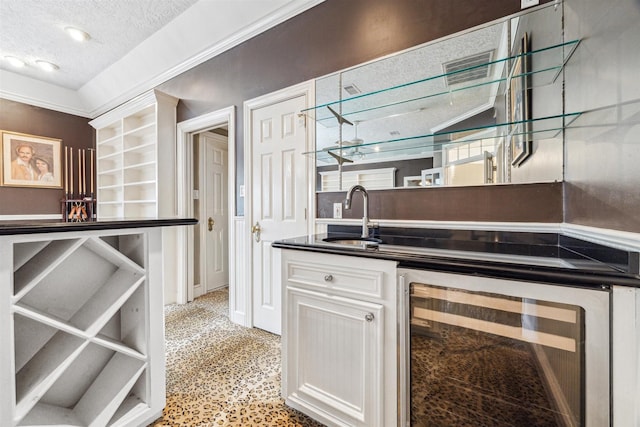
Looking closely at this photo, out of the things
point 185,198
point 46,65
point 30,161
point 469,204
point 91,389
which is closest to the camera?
point 91,389

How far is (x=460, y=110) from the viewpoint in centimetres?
157

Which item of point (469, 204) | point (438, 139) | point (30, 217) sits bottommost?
point (30, 217)

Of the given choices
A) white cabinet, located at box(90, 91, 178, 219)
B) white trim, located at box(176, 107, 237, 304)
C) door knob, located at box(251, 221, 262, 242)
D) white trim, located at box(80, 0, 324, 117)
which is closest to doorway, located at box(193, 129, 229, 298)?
white trim, located at box(176, 107, 237, 304)

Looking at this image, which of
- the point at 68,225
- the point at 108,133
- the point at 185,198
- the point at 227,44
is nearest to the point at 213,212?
the point at 185,198

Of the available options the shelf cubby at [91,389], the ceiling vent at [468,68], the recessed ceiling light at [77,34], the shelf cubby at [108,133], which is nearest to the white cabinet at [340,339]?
the shelf cubby at [91,389]

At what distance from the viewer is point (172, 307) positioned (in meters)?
3.11

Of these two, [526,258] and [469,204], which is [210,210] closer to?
[469,204]

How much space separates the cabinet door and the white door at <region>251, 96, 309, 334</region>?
3.16 ft

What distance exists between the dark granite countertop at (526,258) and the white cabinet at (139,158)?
240cm

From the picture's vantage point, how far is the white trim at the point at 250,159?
2205mm

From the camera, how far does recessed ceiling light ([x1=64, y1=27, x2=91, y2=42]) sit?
2.80m

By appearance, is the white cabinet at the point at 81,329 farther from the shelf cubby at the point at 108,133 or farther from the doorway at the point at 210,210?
the shelf cubby at the point at 108,133

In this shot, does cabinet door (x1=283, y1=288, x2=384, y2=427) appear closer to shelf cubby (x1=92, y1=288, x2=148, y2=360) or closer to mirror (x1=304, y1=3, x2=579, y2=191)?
shelf cubby (x1=92, y1=288, x2=148, y2=360)

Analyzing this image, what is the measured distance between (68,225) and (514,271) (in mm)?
1662
